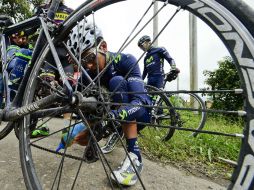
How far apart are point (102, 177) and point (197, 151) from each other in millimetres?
1320

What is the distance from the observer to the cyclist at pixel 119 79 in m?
1.78

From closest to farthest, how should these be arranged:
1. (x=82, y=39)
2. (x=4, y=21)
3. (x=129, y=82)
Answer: (x=82, y=39) → (x=129, y=82) → (x=4, y=21)

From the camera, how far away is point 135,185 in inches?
76.1

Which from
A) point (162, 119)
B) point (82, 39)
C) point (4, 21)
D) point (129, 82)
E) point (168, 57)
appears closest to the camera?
point (82, 39)

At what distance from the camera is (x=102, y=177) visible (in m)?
2.01

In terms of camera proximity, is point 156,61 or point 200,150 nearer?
point 200,150

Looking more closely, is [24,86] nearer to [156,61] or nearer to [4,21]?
[4,21]

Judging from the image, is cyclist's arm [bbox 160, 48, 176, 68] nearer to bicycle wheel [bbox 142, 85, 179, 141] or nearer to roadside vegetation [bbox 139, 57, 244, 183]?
bicycle wheel [bbox 142, 85, 179, 141]

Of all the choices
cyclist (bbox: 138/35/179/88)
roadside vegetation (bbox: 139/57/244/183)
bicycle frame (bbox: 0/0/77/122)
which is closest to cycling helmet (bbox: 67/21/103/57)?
bicycle frame (bbox: 0/0/77/122)

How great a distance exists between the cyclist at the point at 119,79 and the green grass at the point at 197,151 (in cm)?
66

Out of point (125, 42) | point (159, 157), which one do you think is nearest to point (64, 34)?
point (125, 42)

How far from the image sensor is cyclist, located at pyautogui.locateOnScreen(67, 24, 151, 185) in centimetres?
178

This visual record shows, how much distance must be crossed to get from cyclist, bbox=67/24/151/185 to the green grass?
66 centimetres

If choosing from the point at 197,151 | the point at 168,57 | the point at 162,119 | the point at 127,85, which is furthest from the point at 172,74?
the point at 127,85
